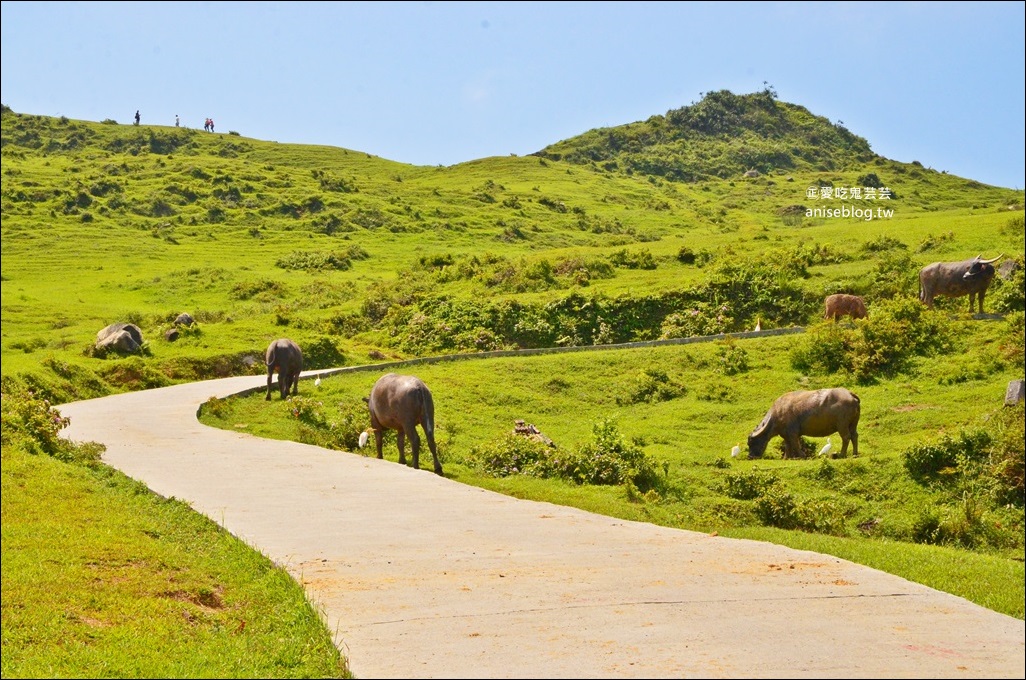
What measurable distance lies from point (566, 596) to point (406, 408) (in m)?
11.1

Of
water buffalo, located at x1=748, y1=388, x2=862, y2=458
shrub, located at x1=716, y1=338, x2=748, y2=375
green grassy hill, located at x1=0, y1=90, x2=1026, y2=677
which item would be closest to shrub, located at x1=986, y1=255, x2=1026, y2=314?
green grassy hill, located at x1=0, y1=90, x2=1026, y2=677

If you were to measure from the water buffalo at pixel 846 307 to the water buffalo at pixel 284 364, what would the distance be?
68.1ft

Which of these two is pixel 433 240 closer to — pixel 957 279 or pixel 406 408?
pixel 957 279

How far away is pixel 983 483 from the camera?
1991 centimetres

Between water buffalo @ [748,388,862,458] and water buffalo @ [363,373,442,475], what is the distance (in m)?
9.13

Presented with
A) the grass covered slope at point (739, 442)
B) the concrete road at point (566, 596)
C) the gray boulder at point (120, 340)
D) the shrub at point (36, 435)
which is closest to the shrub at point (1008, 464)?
the grass covered slope at point (739, 442)

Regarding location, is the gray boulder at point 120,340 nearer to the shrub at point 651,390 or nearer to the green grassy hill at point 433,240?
the green grassy hill at point 433,240

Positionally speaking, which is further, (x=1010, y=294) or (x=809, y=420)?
(x=1010, y=294)

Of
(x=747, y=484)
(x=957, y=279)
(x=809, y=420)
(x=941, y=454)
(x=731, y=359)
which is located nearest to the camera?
(x=747, y=484)

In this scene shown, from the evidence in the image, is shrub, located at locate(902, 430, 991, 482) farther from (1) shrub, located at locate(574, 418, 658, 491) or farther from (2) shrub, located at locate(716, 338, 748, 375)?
(2) shrub, located at locate(716, 338, 748, 375)

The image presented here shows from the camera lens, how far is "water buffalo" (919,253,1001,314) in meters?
37.7

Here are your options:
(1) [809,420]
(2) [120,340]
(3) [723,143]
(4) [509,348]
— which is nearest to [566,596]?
(1) [809,420]

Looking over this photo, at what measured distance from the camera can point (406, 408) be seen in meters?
21.2

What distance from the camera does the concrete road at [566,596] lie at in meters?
8.59
